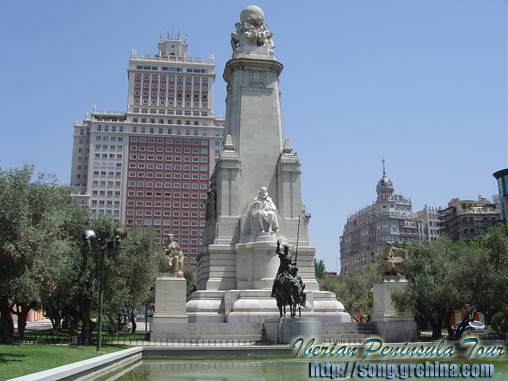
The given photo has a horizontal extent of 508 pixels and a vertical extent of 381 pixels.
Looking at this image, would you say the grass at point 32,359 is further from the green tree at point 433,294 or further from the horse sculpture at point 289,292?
the green tree at point 433,294

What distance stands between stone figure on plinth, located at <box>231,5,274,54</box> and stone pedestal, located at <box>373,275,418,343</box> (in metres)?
18.6

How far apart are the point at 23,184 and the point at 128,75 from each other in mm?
→ 108543

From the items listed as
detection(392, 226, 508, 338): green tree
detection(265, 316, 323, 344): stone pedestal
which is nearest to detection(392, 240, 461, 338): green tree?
detection(392, 226, 508, 338): green tree

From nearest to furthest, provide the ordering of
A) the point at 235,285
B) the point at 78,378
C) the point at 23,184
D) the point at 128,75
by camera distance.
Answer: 1. the point at 78,378
2. the point at 23,184
3. the point at 235,285
4. the point at 128,75

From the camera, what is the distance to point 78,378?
14.7 metres

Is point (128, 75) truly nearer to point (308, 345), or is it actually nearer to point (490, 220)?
point (490, 220)

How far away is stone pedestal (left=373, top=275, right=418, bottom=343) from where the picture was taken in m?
28.2

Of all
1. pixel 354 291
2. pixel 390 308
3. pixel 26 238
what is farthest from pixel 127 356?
pixel 354 291

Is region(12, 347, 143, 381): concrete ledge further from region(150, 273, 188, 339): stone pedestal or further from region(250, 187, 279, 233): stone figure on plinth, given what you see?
region(250, 187, 279, 233): stone figure on plinth

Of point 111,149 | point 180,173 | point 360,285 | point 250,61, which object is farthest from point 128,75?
point 250,61

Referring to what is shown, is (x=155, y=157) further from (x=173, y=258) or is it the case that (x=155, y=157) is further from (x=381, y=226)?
(x=173, y=258)

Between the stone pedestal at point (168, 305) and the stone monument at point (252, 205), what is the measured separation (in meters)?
2.07

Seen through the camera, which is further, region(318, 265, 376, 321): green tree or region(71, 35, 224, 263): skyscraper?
region(71, 35, 224, 263): skyscraper

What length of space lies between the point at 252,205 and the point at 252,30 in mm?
13049
